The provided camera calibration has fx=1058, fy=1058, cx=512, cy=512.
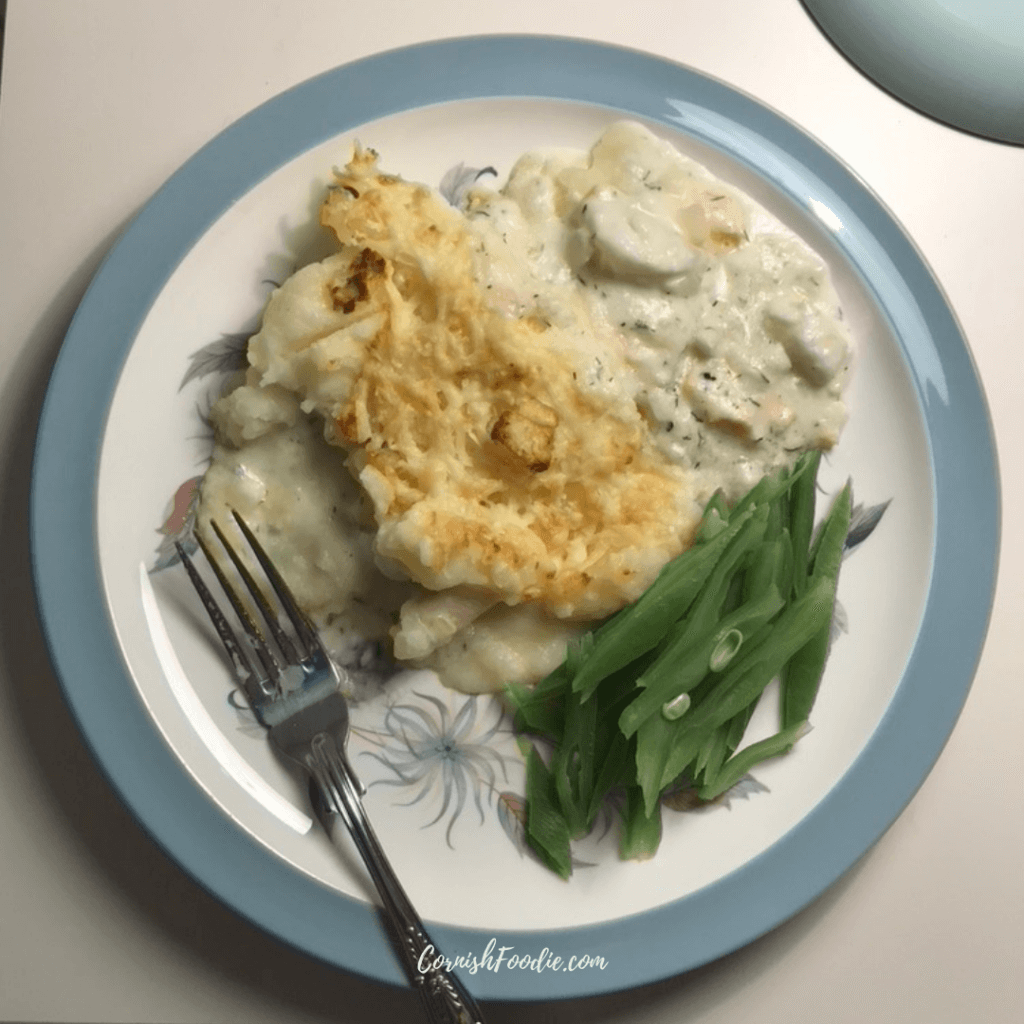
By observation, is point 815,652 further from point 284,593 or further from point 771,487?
point 284,593

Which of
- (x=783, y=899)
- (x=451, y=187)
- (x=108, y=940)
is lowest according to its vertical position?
(x=783, y=899)

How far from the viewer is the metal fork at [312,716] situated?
194 cm

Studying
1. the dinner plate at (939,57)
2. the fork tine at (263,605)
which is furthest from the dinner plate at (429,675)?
the dinner plate at (939,57)

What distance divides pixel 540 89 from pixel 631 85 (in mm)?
188

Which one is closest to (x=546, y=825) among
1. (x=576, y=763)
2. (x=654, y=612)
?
(x=576, y=763)

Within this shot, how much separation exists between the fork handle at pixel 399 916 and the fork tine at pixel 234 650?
0.46 ft

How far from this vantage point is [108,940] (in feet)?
7.28

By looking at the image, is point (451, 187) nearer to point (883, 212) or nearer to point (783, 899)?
point (883, 212)

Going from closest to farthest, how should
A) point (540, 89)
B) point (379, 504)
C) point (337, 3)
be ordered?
1. point (379, 504)
2. point (540, 89)
3. point (337, 3)

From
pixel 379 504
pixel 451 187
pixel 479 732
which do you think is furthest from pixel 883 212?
pixel 479 732

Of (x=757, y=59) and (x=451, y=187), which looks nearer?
(x=451, y=187)

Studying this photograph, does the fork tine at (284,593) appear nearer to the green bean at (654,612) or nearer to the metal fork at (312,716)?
the metal fork at (312,716)

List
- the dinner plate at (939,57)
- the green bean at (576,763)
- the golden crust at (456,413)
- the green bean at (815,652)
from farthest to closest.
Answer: the dinner plate at (939,57) → the green bean at (815,652) → the green bean at (576,763) → the golden crust at (456,413)

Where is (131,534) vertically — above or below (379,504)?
above
